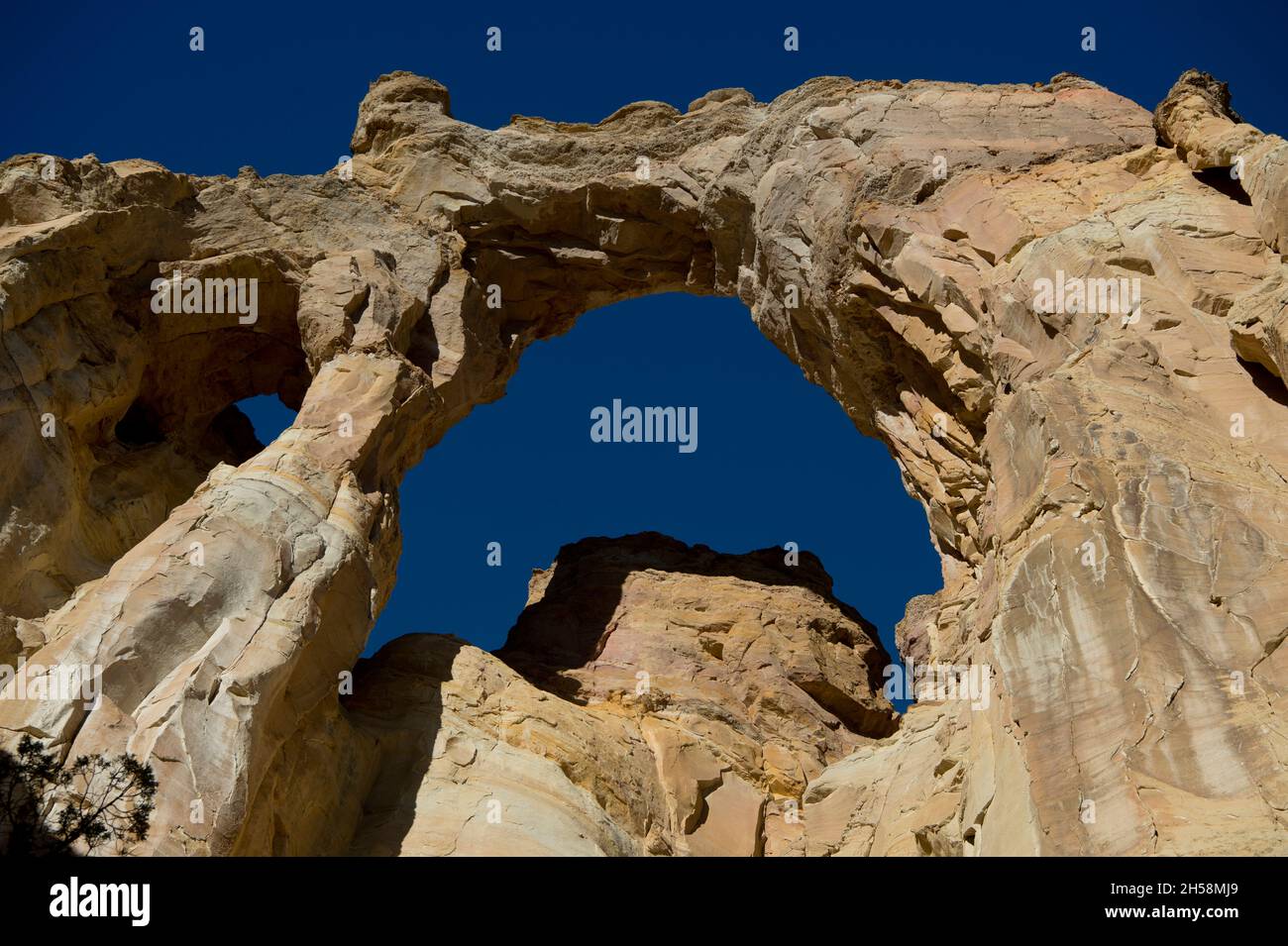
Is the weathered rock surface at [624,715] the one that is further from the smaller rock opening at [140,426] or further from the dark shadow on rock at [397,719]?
the smaller rock opening at [140,426]

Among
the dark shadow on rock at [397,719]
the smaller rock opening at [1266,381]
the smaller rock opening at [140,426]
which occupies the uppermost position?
the smaller rock opening at [140,426]

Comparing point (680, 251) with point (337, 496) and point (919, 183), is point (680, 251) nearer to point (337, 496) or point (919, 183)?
point (919, 183)

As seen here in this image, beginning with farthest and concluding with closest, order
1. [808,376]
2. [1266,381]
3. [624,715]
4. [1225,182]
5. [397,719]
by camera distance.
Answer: [808,376]
[624,715]
[1225,182]
[397,719]
[1266,381]

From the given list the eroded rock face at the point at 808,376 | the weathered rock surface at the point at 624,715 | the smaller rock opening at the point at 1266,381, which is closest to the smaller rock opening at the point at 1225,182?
the eroded rock face at the point at 808,376

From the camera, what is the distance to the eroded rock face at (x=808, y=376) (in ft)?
53.0

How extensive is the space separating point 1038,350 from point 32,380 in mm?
14716

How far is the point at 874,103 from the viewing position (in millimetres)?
26688

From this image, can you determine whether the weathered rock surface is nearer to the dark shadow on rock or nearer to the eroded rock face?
the dark shadow on rock

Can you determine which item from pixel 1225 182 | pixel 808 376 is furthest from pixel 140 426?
pixel 1225 182

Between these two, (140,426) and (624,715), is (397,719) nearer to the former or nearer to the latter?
(624,715)

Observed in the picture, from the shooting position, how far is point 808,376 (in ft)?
95.0

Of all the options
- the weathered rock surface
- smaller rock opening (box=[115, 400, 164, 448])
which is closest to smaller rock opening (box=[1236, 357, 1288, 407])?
the weathered rock surface

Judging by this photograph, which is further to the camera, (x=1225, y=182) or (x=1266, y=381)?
(x=1225, y=182)

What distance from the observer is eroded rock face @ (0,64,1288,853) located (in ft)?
53.0
